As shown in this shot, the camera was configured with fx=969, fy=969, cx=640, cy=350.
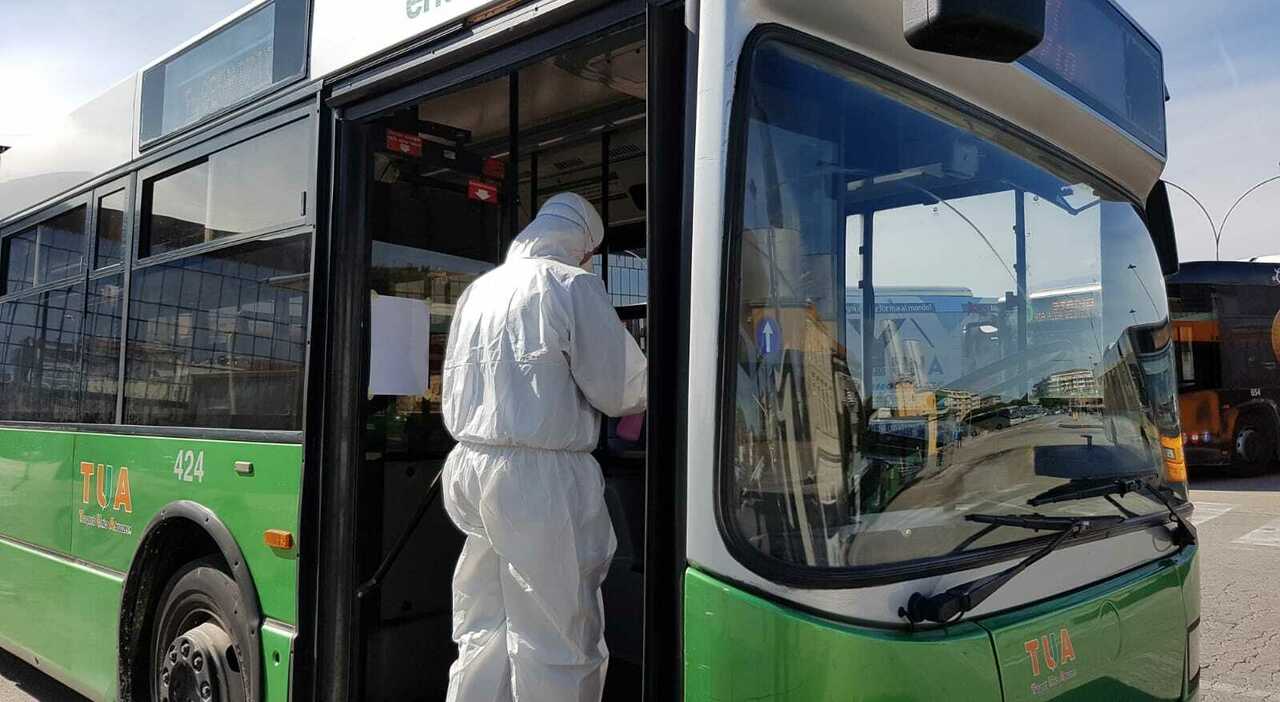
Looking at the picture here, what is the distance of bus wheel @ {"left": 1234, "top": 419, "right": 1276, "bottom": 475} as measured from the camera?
A: 16375 mm

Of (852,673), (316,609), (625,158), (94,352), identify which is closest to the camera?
(852,673)

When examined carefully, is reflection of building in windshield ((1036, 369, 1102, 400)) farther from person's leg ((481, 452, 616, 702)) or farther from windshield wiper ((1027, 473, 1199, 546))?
person's leg ((481, 452, 616, 702))

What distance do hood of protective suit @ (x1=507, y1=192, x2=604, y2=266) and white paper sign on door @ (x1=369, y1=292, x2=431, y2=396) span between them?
661 millimetres

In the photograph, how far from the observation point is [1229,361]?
16.4 meters

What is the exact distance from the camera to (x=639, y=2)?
2.21 meters

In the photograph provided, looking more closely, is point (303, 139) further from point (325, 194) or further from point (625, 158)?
point (625, 158)

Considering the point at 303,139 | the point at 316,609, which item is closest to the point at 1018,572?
the point at 316,609

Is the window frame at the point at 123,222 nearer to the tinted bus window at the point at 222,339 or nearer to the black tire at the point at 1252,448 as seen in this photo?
the tinted bus window at the point at 222,339

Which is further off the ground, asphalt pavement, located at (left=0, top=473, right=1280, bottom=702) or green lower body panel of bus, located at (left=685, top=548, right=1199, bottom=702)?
green lower body panel of bus, located at (left=685, top=548, right=1199, bottom=702)

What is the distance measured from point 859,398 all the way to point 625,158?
2.67 meters

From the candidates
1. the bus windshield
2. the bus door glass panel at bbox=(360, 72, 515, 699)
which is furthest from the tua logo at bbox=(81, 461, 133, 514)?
the bus windshield

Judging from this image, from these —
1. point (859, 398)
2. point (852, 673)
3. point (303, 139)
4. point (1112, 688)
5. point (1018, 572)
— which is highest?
point (303, 139)

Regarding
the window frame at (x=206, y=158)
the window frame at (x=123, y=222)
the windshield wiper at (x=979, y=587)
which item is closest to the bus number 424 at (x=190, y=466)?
the window frame at (x=206, y=158)

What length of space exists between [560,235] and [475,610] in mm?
1043
